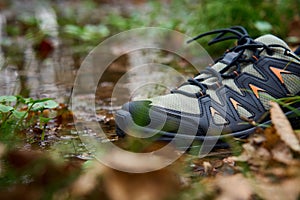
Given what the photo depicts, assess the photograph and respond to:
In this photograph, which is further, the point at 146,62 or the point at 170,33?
the point at 170,33

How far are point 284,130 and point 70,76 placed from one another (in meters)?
2.21

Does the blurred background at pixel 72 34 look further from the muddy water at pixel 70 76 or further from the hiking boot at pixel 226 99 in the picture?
the hiking boot at pixel 226 99

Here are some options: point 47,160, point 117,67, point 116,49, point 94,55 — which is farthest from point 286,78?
point 116,49

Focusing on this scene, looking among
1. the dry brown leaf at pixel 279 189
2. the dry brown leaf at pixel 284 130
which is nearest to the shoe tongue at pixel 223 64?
the dry brown leaf at pixel 284 130

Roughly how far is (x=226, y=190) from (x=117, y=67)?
2.64 meters

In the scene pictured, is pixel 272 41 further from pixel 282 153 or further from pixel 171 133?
pixel 282 153

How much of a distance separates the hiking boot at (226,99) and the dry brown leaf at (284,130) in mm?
518

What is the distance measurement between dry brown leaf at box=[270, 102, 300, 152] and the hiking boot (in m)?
0.52

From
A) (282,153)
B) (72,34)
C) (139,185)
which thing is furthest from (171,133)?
(72,34)

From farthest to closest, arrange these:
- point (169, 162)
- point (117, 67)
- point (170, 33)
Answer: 1. point (170, 33)
2. point (117, 67)
3. point (169, 162)

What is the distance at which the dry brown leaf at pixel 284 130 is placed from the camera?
42.3 inches

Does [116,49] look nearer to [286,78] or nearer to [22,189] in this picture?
[286,78]

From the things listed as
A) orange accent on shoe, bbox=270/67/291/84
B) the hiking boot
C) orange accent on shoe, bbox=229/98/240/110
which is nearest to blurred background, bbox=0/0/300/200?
the hiking boot

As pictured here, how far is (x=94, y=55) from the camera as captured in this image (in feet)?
12.9
